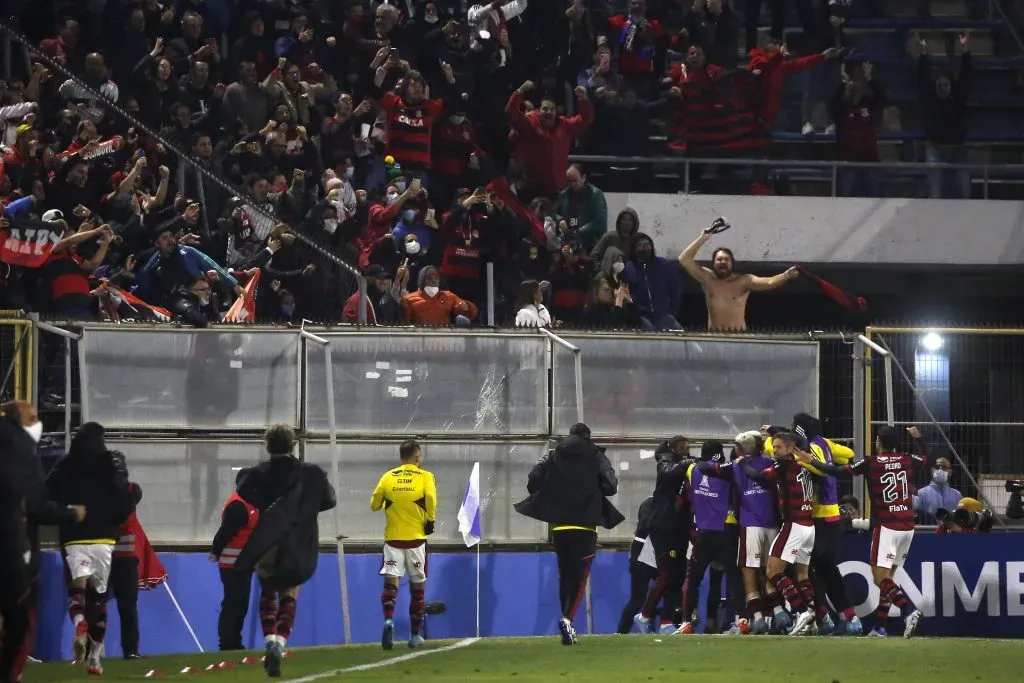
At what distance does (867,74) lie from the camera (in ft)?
87.0

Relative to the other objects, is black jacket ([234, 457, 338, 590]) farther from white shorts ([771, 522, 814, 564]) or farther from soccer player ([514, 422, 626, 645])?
white shorts ([771, 522, 814, 564])

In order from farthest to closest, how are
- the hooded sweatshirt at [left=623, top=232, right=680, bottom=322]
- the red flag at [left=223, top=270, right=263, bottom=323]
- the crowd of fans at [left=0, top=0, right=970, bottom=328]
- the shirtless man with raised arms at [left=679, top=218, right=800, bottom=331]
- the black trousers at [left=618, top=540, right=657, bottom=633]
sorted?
the hooded sweatshirt at [left=623, top=232, right=680, bottom=322] → the shirtless man with raised arms at [left=679, top=218, right=800, bottom=331] → the crowd of fans at [left=0, top=0, right=970, bottom=328] → the red flag at [left=223, top=270, right=263, bottom=323] → the black trousers at [left=618, top=540, right=657, bottom=633]

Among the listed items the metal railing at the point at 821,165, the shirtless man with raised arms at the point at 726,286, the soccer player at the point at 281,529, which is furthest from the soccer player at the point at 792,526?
the metal railing at the point at 821,165

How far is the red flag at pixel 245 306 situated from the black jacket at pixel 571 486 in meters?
3.92

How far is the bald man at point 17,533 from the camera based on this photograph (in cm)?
1109

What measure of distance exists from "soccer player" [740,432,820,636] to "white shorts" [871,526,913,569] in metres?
0.77

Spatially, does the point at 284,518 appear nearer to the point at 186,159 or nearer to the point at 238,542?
the point at 238,542

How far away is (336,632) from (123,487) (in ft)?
13.0

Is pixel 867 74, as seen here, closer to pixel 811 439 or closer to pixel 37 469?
pixel 811 439

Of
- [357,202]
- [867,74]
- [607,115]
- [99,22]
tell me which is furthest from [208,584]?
[867,74]

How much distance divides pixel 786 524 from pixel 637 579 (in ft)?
5.70

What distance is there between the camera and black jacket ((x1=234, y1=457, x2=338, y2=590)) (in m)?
13.2

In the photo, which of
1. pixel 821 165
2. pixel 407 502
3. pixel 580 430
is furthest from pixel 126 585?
pixel 821 165

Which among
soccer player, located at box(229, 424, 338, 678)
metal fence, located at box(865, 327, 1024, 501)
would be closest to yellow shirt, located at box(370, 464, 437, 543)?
soccer player, located at box(229, 424, 338, 678)
